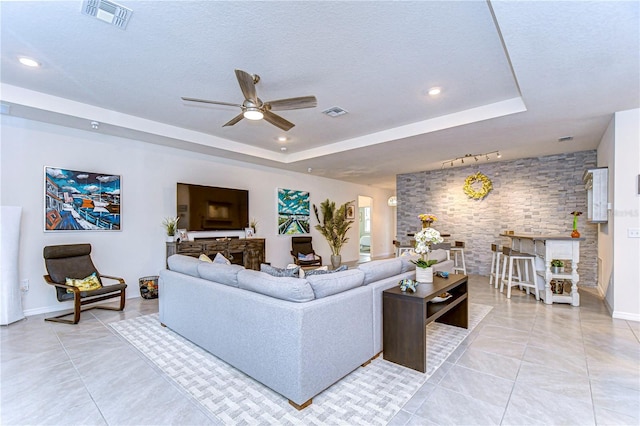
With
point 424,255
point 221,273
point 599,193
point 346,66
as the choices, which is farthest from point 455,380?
point 599,193

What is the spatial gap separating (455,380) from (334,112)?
342cm

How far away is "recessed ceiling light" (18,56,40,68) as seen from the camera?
2822mm

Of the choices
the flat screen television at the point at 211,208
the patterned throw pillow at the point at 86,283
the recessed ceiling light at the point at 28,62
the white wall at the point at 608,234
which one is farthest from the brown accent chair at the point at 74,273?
the white wall at the point at 608,234

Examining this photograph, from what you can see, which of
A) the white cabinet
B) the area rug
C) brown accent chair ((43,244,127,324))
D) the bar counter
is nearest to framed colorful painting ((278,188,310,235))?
brown accent chair ((43,244,127,324))

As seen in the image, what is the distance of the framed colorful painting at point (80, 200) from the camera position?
13.6 ft

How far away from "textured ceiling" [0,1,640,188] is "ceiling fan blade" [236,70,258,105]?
1.09 feet

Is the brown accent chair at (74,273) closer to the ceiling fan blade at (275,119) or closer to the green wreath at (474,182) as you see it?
the ceiling fan blade at (275,119)

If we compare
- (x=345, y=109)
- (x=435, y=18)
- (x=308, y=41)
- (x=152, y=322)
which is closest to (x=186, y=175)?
(x=152, y=322)

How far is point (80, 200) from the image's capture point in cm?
438

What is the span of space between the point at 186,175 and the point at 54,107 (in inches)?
84.8

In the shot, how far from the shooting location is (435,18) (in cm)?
227

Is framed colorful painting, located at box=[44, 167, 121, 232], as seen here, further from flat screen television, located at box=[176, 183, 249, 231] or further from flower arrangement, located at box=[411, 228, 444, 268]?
flower arrangement, located at box=[411, 228, 444, 268]

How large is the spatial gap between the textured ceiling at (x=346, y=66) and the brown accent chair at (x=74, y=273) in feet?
5.86

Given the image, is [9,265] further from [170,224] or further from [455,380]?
[455,380]
